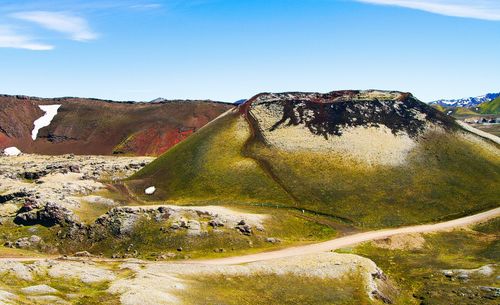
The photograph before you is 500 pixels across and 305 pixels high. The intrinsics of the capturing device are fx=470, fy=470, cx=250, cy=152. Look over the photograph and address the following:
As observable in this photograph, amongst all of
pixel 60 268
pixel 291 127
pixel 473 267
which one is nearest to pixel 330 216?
pixel 473 267

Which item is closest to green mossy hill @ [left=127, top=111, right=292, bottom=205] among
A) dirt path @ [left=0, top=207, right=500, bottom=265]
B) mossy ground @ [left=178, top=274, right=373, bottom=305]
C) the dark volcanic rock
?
dirt path @ [left=0, top=207, right=500, bottom=265]

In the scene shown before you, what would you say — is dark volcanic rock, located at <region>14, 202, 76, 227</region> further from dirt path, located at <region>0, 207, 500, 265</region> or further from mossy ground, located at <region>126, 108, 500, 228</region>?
mossy ground, located at <region>126, 108, 500, 228</region>

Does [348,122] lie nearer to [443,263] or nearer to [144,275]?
[443,263]

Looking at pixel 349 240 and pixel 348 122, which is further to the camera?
pixel 348 122

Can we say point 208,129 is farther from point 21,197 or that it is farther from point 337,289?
point 337,289

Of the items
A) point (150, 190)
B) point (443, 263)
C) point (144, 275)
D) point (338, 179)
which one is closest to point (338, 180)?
point (338, 179)

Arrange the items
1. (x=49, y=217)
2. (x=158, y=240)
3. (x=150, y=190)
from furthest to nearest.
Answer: (x=150, y=190)
(x=49, y=217)
(x=158, y=240)

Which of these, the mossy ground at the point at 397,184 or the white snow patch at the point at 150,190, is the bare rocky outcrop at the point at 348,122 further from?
the white snow patch at the point at 150,190

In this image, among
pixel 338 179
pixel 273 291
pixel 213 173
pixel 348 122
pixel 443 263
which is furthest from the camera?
pixel 348 122
